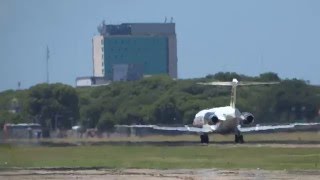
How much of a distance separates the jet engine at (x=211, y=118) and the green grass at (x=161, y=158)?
90.7 feet

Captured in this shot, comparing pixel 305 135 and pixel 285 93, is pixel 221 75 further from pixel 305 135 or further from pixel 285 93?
pixel 305 135

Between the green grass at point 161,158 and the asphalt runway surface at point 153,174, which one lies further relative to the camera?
the green grass at point 161,158

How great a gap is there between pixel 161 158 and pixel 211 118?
134 ft

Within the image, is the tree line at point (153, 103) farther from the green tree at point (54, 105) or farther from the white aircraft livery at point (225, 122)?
the white aircraft livery at point (225, 122)

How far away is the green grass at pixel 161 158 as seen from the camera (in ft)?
190

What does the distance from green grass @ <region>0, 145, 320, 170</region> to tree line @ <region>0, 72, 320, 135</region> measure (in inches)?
2955

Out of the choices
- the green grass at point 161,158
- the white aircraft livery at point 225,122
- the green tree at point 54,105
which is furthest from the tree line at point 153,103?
the green grass at point 161,158

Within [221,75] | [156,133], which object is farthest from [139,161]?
[221,75]

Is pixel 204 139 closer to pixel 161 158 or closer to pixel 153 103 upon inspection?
pixel 161 158

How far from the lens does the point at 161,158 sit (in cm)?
6638

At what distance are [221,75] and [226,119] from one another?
90232 mm

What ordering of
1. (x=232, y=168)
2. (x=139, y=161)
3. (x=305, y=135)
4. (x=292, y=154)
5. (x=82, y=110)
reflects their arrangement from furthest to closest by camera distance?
(x=82, y=110), (x=305, y=135), (x=292, y=154), (x=139, y=161), (x=232, y=168)

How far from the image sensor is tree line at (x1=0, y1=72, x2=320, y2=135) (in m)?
153

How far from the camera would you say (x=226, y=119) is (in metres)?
104
